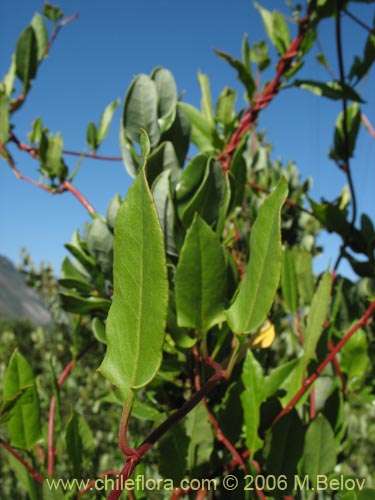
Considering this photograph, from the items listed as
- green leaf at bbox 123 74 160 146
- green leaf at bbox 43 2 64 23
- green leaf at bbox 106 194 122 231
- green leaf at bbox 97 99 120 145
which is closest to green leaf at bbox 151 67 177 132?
green leaf at bbox 123 74 160 146

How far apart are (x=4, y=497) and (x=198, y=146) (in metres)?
2.36

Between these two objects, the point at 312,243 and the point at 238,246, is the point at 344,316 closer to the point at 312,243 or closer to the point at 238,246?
the point at 238,246

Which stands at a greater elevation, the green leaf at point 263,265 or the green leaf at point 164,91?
the green leaf at point 164,91

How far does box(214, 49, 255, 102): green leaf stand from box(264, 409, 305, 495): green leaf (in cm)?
53

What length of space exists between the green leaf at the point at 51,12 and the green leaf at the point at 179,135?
0.76 m

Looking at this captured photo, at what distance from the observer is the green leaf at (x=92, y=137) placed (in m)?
1.08

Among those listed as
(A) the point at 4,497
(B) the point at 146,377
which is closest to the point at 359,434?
(A) the point at 4,497

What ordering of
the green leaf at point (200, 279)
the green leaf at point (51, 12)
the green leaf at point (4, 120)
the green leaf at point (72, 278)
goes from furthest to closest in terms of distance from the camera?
the green leaf at point (51, 12)
the green leaf at point (4, 120)
the green leaf at point (72, 278)
the green leaf at point (200, 279)

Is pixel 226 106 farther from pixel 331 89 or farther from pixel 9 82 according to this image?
pixel 9 82

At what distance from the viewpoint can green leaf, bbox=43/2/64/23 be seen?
4.01 ft

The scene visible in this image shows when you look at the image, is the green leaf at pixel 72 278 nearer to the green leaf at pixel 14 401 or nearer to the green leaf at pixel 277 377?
the green leaf at pixel 14 401

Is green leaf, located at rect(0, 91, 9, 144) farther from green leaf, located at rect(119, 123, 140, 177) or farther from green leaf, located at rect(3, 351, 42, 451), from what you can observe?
green leaf, located at rect(3, 351, 42, 451)

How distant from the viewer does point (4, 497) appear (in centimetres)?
250

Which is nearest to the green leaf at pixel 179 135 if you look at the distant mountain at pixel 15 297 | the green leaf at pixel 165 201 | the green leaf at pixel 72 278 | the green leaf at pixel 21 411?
the green leaf at pixel 165 201
